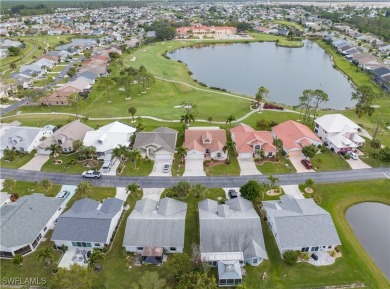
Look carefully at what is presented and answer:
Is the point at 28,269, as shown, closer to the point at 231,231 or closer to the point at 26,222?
the point at 26,222

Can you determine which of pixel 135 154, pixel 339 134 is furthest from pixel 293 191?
pixel 135 154

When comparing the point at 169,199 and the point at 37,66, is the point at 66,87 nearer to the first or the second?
the point at 37,66

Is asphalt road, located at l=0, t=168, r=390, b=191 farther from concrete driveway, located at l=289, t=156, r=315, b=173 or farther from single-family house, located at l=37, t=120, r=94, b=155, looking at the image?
single-family house, located at l=37, t=120, r=94, b=155

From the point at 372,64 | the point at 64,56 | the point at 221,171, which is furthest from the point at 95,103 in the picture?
the point at 372,64

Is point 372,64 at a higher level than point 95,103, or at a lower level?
higher

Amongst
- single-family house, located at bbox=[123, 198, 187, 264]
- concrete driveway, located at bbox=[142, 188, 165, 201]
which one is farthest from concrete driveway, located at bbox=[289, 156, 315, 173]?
concrete driveway, located at bbox=[142, 188, 165, 201]

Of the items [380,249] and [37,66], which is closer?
[380,249]
